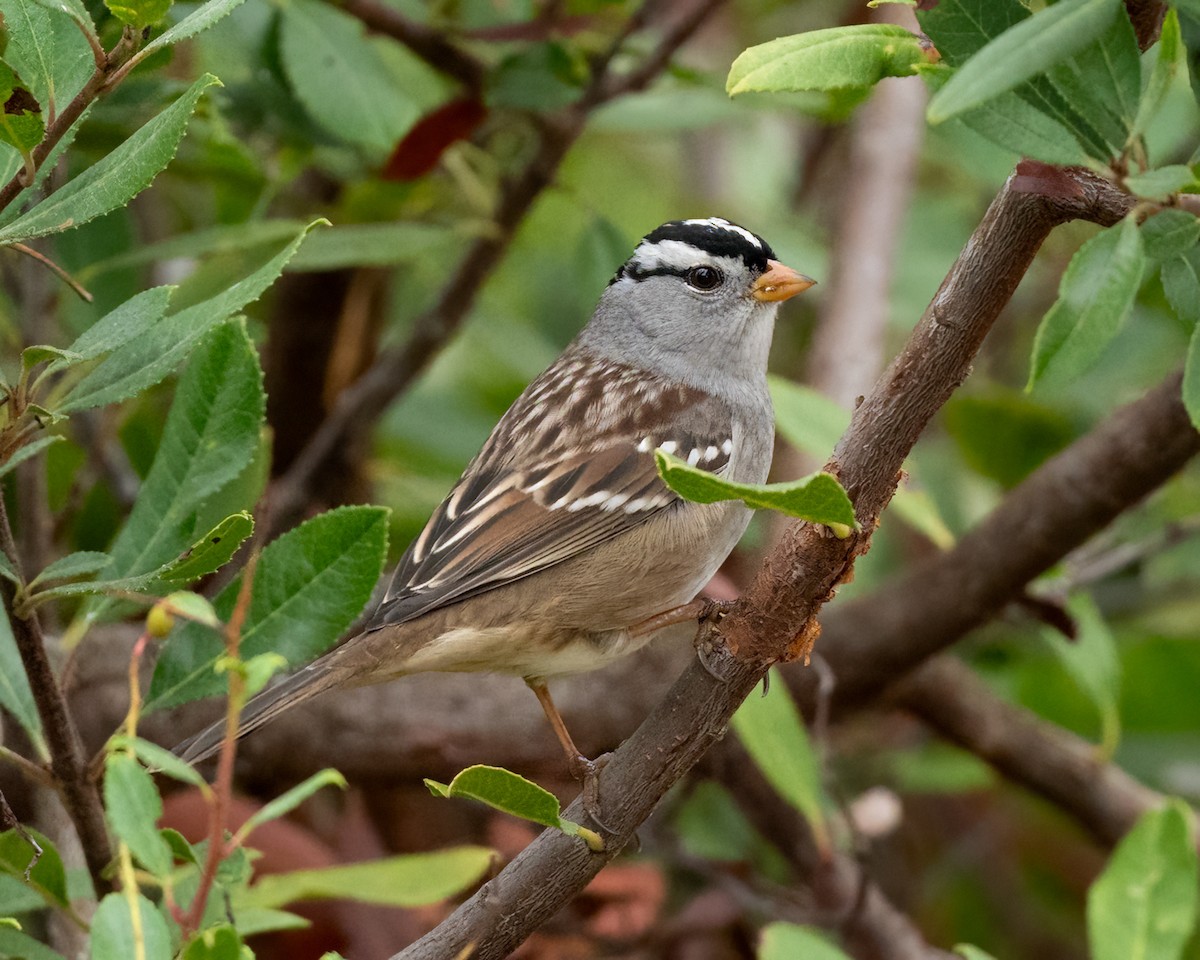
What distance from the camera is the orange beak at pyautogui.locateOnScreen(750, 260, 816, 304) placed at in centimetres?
334

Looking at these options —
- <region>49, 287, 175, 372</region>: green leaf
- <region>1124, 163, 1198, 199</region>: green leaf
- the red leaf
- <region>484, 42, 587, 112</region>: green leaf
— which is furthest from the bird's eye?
<region>1124, 163, 1198, 199</region>: green leaf

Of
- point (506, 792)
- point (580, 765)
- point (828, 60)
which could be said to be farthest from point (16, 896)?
point (828, 60)

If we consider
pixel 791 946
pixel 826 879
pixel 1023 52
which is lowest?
pixel 826 879

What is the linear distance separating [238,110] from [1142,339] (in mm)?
2611

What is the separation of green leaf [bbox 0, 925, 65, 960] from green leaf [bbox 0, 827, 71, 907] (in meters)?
0.05

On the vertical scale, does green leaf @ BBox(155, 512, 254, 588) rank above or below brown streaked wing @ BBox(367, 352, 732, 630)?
above

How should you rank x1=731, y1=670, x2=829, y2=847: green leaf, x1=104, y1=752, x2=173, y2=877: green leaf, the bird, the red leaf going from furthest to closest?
1. the red leaf
2. x1=731, y1=670, x2=829, y2=847: green leaf
3. the bird
4. x1=104, y1=752, x2=173, y2=877: green leaf

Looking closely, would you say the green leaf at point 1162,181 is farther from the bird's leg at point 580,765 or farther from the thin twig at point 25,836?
the thin twig at point 25,836

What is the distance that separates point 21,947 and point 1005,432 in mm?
2787

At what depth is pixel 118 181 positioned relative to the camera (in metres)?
1.63

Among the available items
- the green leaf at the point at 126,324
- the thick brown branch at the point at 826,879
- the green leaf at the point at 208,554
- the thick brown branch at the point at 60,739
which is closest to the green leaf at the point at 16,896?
the thick brown branch at the point at 60,739

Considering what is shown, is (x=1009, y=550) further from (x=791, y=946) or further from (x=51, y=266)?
(x=51, y=266)

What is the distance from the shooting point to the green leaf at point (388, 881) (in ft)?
7.05

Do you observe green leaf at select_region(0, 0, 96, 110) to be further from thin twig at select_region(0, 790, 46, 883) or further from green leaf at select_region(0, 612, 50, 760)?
thin twig at select_region(0, 790, 46, 883)
